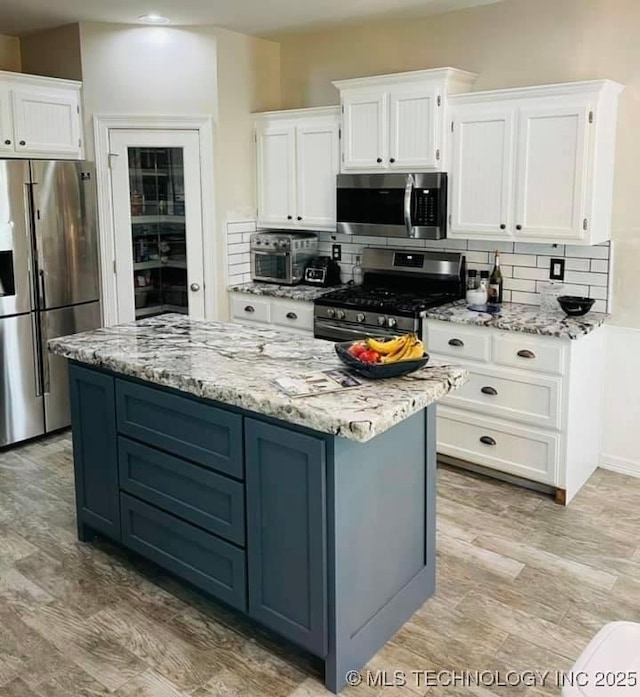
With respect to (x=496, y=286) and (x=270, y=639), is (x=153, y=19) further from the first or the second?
(x=270, y=639)

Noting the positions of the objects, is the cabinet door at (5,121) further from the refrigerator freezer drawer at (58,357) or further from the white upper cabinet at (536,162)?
the white upper cabinet at (536,162)

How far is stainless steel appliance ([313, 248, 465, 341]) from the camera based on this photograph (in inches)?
168

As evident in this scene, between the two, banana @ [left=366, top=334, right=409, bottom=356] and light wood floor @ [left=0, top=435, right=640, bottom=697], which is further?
banana @ [left=366, top=334, right=409, bottom=356]

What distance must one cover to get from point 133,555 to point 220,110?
3.15m

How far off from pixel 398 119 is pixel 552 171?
40.5 inches

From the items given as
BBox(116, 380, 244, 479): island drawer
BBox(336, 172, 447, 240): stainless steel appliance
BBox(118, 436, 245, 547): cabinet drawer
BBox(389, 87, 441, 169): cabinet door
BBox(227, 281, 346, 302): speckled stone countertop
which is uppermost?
BBox(389, 87, 441, 169): cabinet door

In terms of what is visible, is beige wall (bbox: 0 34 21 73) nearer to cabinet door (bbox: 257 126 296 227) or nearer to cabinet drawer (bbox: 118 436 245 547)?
cabinet door (bbox: 257 126 296 227)

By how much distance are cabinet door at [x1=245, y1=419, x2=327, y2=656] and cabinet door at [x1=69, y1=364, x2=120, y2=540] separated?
0.87 meters

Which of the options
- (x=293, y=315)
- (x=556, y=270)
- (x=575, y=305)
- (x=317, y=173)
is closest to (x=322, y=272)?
(x=293, y=315)

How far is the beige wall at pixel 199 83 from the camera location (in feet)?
15.4

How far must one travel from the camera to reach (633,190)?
3.92m

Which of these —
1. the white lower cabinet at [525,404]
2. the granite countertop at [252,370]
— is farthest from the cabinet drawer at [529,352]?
the granite countertop at [252,370]

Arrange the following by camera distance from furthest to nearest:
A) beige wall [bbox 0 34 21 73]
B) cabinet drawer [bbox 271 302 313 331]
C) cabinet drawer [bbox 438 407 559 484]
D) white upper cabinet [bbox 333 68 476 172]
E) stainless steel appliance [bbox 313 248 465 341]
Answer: beige wall [bbox 0 34 21 73]
cabinet drawer [bbox 271 302 313 331]
stainless steel appliance [bbox 313 248 465 341]
white upper cabinet [bbox 333 68 476 172]
cabinet drawer [bbox 438 407 559 484]

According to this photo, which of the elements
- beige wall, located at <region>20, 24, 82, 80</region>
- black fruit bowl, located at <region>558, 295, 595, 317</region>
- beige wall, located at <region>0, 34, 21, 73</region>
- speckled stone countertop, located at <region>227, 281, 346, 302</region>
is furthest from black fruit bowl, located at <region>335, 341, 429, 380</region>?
beige wall, located at <region>0, 34, 21, 73</region>
